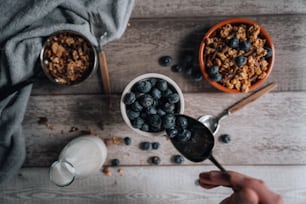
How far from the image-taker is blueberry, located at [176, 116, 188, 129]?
959 mm

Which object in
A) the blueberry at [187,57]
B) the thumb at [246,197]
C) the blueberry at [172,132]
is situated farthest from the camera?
the blueberry at [187,57]

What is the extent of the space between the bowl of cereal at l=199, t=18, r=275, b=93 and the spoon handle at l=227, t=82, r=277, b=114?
0.06 meters

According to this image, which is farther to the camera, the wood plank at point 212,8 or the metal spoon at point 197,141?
the wood plank at point 212,8

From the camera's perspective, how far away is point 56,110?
44.1 inches

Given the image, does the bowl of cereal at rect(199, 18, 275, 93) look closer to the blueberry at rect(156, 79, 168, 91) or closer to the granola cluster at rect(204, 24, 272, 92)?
the granola cluster at rect(204, 24, 272, 92)

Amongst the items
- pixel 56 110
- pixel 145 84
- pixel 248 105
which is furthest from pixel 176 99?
pixel 56 110

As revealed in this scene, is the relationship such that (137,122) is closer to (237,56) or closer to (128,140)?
(128,140)

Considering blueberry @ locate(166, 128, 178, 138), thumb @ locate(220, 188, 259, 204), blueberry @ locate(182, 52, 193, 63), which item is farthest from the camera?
blueberry @ locate(182, 52, 193, 63)

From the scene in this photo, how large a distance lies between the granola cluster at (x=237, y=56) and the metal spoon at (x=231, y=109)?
0.21 feet

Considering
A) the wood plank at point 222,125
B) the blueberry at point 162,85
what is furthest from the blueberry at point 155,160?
the blueberry at point 162,85

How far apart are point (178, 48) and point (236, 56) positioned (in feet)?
0.54

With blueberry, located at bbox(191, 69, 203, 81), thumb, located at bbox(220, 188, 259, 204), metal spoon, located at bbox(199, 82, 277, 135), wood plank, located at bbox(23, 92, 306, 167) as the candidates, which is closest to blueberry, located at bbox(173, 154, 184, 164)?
wood plank, located at bbox(23, 92, 306, 167)

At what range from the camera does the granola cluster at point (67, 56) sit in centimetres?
103

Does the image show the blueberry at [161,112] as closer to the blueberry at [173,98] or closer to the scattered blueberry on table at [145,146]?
the blueberry at [173,98]
